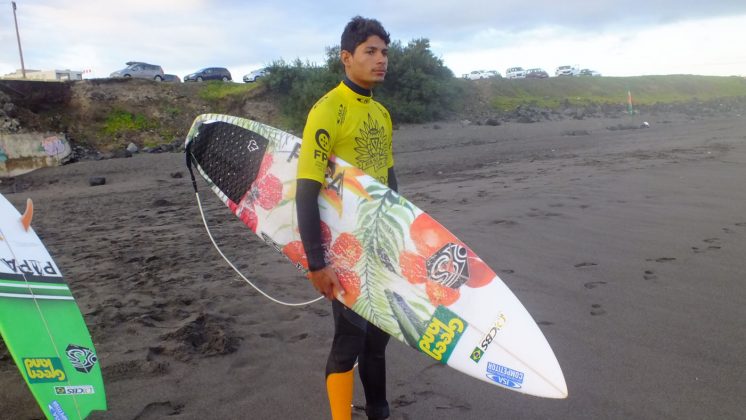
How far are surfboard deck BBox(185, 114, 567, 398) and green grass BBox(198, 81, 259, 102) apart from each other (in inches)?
867

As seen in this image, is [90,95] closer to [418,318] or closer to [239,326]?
[239,326]

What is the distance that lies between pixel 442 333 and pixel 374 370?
351 millimetres

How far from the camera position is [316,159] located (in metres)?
2.23

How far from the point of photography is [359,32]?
7.70 ft

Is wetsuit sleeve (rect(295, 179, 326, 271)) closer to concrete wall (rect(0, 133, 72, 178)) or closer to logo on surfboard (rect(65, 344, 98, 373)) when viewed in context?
logo on surfboard (rect(65, 344, 98, 373))

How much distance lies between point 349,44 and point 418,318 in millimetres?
1244

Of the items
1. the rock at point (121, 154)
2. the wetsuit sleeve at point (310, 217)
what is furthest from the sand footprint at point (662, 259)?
the rock at point (121, 154)

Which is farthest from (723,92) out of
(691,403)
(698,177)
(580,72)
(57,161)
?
(691,403)

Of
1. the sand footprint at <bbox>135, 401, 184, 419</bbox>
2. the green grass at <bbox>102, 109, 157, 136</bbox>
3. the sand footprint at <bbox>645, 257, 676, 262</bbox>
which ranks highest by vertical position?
the green grass at <bbox>102, 109, 157, 136</bbox>

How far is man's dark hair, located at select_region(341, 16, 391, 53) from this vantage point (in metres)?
2.35

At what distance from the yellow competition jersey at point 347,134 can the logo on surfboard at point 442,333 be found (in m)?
0.69

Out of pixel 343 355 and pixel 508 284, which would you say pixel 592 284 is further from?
pixel 343 355

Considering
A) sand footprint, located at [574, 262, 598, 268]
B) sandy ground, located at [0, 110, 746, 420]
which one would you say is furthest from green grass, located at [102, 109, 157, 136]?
sand footprint, located at [574, 262, 598, 268]

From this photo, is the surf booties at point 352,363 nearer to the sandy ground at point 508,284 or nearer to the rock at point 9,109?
the sandy ground at point 508,284
